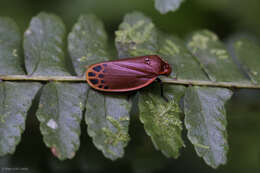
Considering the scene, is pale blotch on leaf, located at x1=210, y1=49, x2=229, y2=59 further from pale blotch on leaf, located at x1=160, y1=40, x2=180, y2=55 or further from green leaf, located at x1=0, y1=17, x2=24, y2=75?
green leaf, located at x1=0, y1=17, x2=24, y2=75

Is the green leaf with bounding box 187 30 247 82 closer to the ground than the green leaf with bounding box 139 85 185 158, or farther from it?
farther from it

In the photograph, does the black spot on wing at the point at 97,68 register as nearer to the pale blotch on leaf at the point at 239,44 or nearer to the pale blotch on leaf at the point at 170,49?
the pale blotch on leaf at the point at 170,49

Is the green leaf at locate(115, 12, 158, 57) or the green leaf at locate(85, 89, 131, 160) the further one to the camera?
the green leaf at locate(115, 12, 158, 57)

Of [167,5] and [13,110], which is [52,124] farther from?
[167,5]

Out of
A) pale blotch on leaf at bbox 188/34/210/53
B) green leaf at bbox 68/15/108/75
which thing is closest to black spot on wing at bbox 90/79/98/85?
green leaf at bbox 68/15/108/75

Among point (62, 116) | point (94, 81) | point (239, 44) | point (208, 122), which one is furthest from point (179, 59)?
point (62, 116)

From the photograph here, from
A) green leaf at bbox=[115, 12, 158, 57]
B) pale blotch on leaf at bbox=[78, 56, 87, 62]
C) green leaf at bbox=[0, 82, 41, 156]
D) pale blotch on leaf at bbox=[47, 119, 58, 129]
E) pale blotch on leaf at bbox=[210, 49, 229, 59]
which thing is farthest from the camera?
pale blotch on leaf at bbox=[210, 49, 229, 59]
